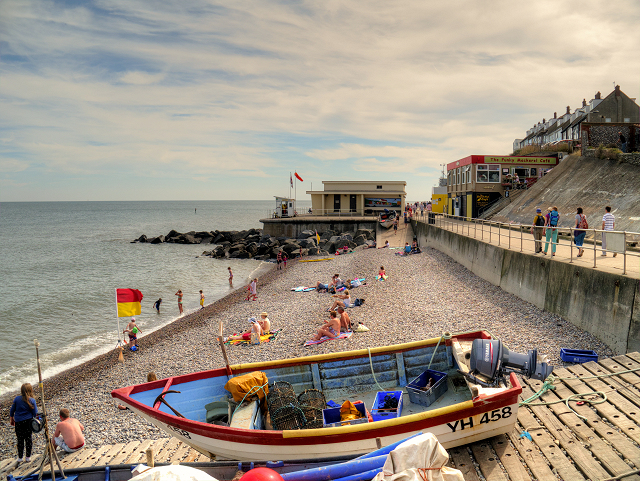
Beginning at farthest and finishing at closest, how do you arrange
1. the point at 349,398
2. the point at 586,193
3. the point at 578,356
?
the point at 586,193 → the point at 578,356 → the point at 349,398

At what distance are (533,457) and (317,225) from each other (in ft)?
128

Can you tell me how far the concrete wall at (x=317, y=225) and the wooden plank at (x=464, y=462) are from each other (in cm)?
3664

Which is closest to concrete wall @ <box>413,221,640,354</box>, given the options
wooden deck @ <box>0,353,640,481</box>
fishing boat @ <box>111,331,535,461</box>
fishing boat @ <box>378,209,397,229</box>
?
wooden deck @ <box>0,353,640,481</box>

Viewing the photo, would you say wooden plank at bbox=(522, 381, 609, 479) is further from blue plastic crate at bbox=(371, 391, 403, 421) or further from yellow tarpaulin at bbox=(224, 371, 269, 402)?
yellow tarpaulin at bbox=(224, 371, 269, 402)

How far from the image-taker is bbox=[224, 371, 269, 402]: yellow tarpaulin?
639 centimetres

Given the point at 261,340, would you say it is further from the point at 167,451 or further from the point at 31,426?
the point at 31,426

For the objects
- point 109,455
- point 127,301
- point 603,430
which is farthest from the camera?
point 127,301

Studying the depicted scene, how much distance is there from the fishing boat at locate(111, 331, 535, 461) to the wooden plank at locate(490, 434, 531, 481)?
0.18 m

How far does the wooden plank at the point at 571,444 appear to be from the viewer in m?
4.65

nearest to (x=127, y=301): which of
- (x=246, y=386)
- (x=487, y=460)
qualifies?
(x=246, y=386)

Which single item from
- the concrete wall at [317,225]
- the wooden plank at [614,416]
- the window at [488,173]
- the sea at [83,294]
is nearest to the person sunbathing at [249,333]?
the sea at [83,294]

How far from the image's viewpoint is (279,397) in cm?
633

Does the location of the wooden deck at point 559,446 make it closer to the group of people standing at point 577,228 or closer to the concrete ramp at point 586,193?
the group of people standing at point 577,228

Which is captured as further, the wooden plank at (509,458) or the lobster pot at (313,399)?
the lobster pot at (313,399)
